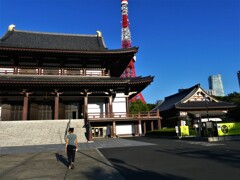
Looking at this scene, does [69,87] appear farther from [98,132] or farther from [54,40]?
[54,40]

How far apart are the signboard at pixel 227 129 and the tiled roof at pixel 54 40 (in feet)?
60.3

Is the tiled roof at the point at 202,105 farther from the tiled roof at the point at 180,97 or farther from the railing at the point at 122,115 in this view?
the railing at the point at 122,115

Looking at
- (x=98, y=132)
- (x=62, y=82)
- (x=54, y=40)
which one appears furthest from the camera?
(x=54, y=40)

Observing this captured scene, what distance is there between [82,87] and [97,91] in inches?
75.2

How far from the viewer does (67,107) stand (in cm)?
2642

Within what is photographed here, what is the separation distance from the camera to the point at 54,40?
104 ft

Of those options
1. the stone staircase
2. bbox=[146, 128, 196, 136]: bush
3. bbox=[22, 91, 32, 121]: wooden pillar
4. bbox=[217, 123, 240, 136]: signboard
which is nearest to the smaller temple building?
bbox=[146, 128, 196, 136]: bush

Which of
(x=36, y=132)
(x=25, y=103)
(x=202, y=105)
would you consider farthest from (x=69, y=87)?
(x=202, y=105)

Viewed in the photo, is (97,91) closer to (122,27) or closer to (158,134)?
(158,134)

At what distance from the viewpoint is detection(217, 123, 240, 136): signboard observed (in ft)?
53.4

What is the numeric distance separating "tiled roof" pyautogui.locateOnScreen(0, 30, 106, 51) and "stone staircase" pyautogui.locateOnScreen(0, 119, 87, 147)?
12.0 m

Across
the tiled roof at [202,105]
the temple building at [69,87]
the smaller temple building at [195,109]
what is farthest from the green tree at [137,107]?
the temple building at [69,87]

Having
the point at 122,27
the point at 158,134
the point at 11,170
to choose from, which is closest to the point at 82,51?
the point at 158,134

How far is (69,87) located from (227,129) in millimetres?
16699
